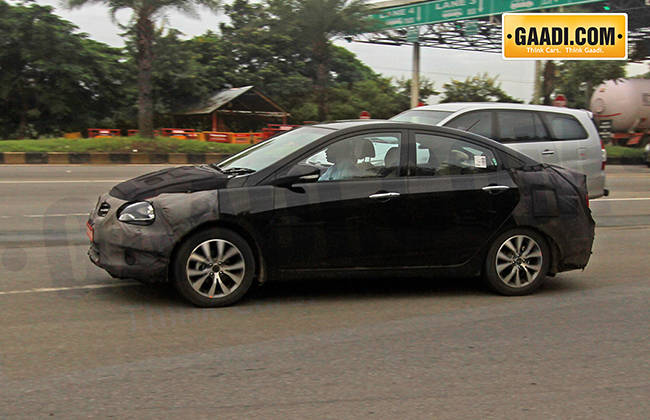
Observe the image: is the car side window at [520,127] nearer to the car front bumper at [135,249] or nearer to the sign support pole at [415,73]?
the car front bumper at [135,249]

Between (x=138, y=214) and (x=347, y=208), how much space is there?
5.25 ft

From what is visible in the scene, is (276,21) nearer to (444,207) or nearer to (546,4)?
(546,4)

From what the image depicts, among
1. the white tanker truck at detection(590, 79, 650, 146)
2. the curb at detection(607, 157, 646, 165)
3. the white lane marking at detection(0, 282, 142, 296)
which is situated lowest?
the white lane marking at detection(0, 282, 142, 296)

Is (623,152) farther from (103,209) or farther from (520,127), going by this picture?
(103,209)

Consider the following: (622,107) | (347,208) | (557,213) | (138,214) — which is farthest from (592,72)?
(138,214)

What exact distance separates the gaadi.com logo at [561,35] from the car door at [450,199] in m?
23.5

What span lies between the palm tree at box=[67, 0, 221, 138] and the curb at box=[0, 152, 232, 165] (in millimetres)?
2064

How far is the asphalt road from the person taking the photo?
3996mm

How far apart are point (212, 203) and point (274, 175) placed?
560mm

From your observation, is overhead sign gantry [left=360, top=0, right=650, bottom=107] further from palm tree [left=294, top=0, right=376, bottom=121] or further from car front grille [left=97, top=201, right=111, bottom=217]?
car front grille [left=97, top=201, right=111, bottom=217]

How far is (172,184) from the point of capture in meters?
5.94

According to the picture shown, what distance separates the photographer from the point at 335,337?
5.22 m

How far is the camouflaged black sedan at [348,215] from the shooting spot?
571 cm

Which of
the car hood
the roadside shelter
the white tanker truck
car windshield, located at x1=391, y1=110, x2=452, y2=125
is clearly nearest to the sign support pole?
the roadside shelter
